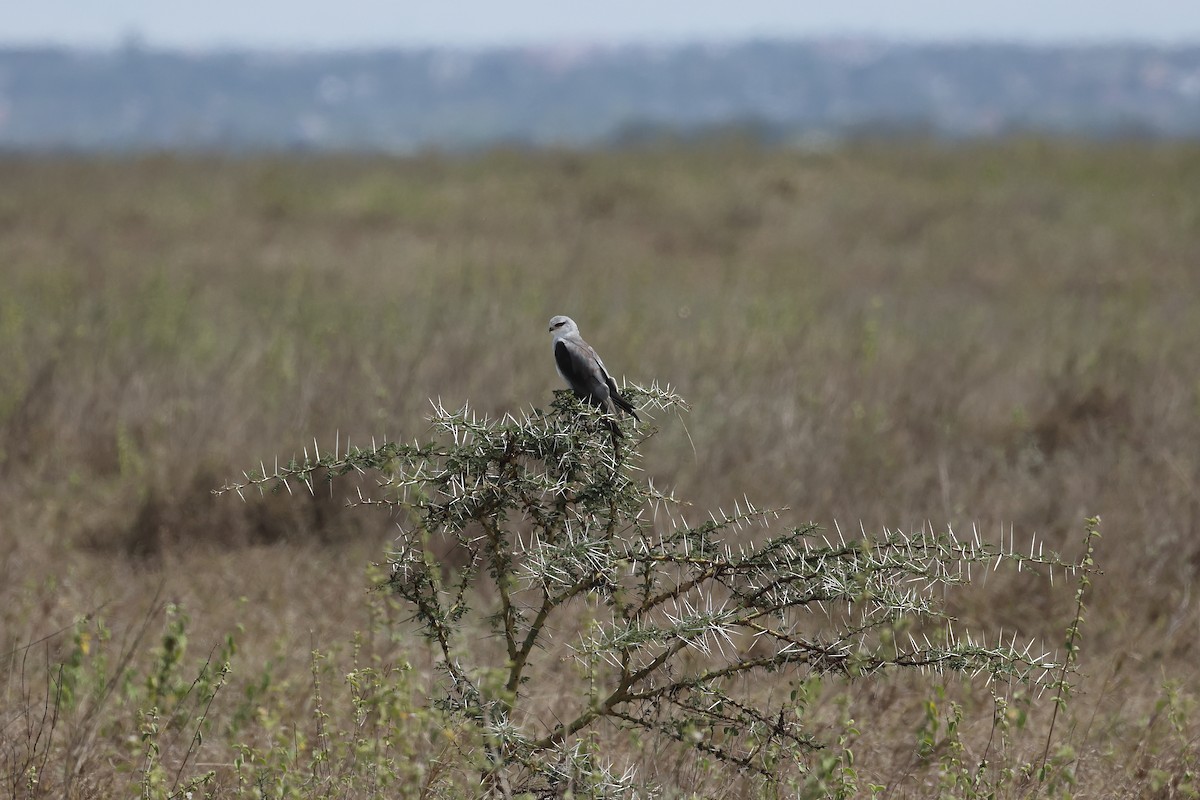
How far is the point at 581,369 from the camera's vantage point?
3098mm

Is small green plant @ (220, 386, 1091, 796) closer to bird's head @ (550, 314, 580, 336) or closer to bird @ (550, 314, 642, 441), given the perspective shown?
bird @ (550, 314, 642, 441)

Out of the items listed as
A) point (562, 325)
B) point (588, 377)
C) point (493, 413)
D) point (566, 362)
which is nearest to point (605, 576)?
point (588, 377)

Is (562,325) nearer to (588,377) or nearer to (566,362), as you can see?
(566,362)

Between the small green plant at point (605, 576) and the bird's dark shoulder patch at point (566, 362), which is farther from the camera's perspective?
the bird's dark shoulder patch at point (566, 362)

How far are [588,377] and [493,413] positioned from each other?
134 inches

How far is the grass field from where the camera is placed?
3.34 meters

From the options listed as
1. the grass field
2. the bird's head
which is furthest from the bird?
the grass field

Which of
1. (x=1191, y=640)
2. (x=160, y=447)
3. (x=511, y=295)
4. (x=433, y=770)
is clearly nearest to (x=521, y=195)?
(x=511, y=295)

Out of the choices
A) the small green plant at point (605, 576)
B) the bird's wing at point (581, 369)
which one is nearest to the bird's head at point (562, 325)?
the bird's wing at point (581, 369)

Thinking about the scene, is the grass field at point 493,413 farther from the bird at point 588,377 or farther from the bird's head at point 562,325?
the bird's head at point 562,325

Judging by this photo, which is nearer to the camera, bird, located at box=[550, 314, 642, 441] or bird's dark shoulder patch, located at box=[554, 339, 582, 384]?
bird, located at box=[550, 314, 642, 441]

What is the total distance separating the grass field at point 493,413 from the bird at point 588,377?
876 mm

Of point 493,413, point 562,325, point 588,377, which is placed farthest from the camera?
point 493,413

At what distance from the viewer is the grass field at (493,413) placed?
3336mm
